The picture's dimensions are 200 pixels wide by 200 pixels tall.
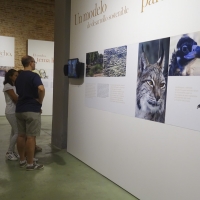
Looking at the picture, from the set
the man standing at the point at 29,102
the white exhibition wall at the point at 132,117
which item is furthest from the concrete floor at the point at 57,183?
the man standing at the point at 29,102

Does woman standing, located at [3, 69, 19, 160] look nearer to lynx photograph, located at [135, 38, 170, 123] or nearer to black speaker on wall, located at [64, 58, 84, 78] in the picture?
black speaker on wall, located at [64, 58, 84, 78]

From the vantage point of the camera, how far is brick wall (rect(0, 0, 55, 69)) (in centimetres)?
940

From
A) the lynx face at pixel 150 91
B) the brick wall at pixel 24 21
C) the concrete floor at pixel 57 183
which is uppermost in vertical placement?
the brick wall at pixel 24 21

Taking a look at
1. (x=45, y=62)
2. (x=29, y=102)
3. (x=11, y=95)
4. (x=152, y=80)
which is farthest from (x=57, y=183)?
(x=45, y=62)

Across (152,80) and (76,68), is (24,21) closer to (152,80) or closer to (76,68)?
(76,68)

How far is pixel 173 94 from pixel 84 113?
76.9 inches

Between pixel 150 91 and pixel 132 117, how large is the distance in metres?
0.44

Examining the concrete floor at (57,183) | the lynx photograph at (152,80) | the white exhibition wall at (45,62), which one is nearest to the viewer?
the lynx photograph at (152,80)

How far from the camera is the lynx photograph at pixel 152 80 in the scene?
8.25 feet

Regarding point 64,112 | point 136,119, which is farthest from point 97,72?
point 64,112

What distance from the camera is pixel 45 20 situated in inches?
398

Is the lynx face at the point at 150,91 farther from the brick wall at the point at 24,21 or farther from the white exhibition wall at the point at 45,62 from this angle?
the brick wall at the point at 24,21

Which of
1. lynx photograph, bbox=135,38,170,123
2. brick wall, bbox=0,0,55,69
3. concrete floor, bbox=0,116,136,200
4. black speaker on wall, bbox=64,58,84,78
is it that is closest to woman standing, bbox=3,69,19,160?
concrete floor, bbox=0,116,136,200

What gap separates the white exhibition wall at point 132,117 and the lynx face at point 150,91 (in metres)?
0.08
